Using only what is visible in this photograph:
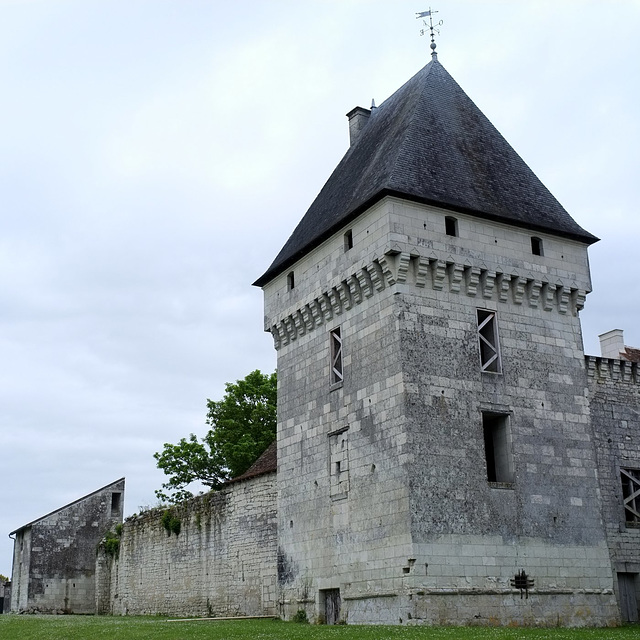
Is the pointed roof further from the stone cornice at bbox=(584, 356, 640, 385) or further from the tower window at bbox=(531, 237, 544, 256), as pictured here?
the stone cornice at bbox=(584, 356, 640, 385)

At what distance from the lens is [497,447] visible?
17.1m

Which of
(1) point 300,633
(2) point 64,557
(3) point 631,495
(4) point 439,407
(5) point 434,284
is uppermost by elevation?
(5) point 434,284

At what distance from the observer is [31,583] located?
31703mm

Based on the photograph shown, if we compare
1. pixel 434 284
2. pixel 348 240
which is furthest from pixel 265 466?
pixel 434 284

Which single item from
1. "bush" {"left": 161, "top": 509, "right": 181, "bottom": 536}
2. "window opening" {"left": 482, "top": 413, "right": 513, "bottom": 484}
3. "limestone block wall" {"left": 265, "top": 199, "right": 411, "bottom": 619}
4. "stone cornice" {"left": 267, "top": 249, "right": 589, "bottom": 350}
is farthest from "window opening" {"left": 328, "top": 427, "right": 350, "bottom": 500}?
"bush" {"left": 161, "top": 509, "right": 181, "bottom": 536}

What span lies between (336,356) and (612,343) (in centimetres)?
1059

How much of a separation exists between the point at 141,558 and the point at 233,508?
263 inches

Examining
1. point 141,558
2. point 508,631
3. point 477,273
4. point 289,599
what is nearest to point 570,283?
point 477,273

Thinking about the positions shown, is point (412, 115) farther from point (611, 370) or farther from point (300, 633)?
point (300, 633)

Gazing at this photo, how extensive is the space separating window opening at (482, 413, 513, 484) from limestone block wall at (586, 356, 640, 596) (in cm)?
369

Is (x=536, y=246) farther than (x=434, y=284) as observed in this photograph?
Yes

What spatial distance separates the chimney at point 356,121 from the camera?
22734mm

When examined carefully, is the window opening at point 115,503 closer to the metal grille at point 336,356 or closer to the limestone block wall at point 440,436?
the limestone block wall at point 440,436

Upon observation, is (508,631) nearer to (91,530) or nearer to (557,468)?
(557,468)
